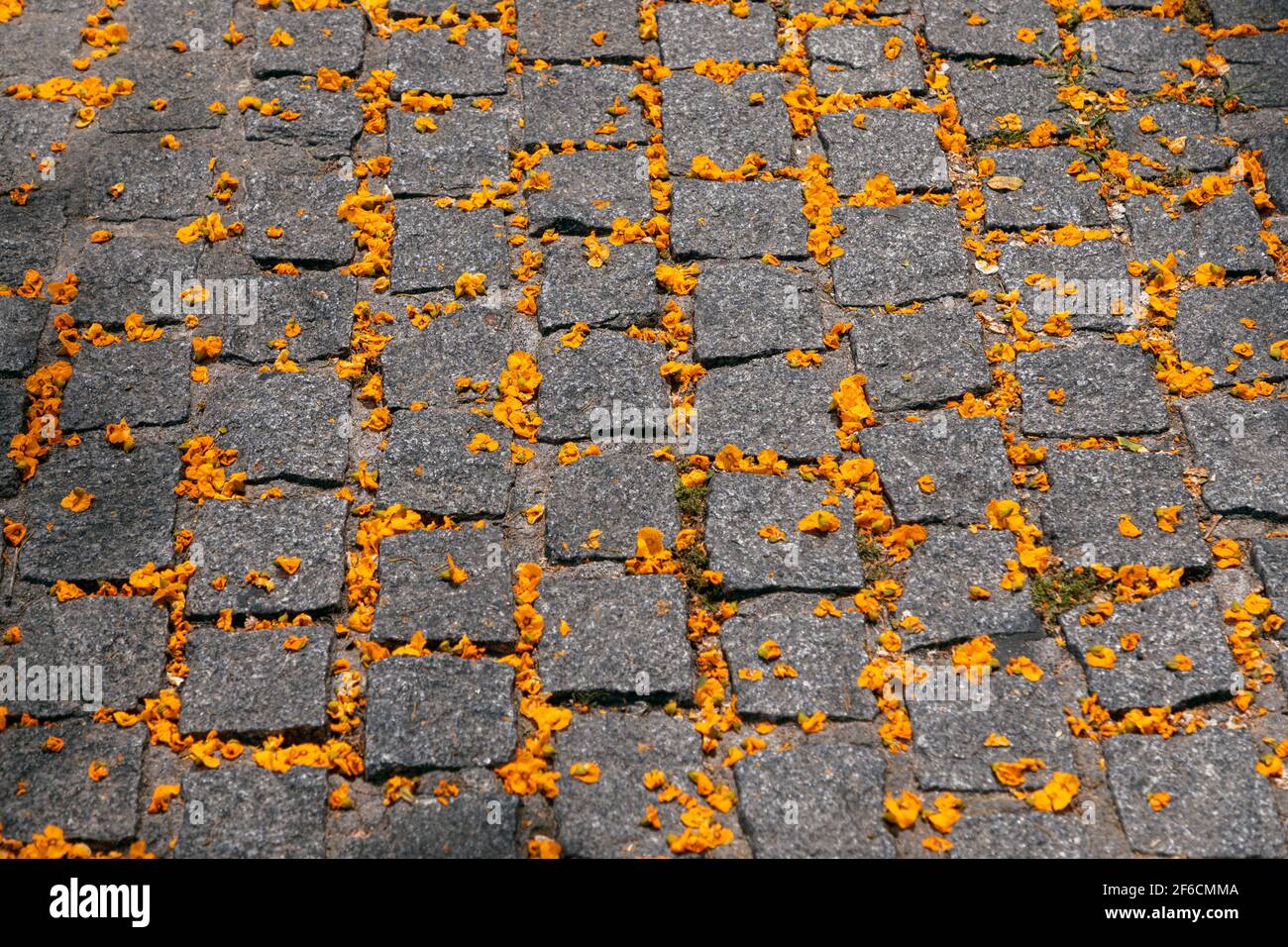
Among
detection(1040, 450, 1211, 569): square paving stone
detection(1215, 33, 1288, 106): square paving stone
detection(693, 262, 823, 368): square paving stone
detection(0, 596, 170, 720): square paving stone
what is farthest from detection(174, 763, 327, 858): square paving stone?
detection(1215, 33, 1288, 106): square paving stone

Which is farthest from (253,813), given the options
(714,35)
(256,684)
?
(714,35)

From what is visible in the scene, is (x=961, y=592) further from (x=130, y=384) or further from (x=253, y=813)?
(x=130, y=384)

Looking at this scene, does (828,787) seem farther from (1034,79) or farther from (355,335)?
(1034,79)

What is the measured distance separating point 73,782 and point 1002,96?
389cm

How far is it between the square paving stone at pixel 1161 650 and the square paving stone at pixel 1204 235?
130 centimetres

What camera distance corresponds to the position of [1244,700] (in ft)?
10.8

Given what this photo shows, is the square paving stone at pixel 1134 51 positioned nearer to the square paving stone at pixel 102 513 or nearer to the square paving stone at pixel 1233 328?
the square paving stone at pixel 1233 328

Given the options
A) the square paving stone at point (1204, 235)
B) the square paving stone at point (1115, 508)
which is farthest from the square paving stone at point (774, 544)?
the square paving stone at point (1204, 235)

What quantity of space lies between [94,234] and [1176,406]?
365 cm

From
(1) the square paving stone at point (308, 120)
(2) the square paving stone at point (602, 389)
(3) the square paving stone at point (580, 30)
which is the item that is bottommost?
(2) the square paving stone at point (602, 389)

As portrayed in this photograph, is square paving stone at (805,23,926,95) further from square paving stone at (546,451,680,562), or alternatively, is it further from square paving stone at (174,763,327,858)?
square paving stone at (174,763,327,858)

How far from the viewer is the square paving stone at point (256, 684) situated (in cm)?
331

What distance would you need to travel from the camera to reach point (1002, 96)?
4.70 m
